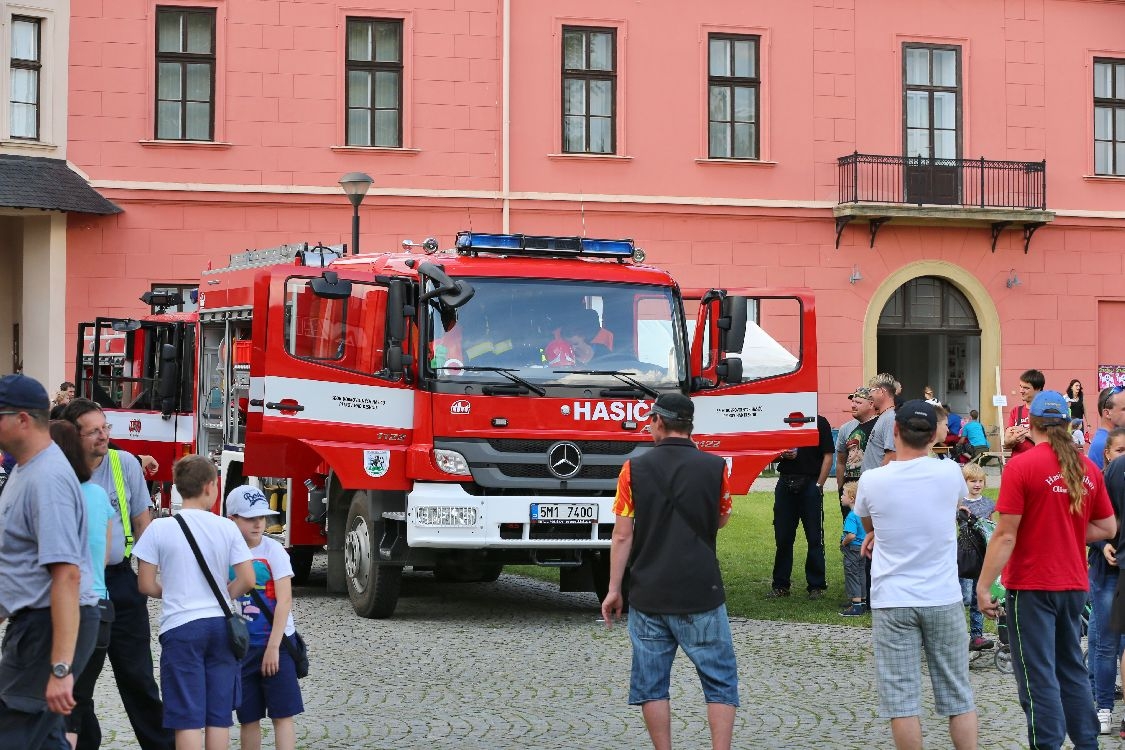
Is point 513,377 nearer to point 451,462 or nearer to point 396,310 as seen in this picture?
point 451,462

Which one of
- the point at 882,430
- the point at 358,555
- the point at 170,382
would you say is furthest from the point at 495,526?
the point at 170,382

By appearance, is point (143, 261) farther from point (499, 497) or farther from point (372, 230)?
point (499, 497)

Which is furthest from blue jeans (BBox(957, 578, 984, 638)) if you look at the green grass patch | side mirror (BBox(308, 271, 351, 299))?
side mirror (BBox(308, 271, 351, 299))

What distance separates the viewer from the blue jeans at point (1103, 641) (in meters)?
8.75

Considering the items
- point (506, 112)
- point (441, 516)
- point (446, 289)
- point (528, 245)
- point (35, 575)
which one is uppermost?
point (506, 112)

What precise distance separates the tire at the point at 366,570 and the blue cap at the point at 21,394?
23.8 ft

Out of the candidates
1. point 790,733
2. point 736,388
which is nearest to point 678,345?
point 736,388

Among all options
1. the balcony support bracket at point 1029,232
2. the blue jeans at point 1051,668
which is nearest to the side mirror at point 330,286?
the blue jeans at point 1051,668

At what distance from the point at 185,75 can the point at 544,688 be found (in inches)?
783

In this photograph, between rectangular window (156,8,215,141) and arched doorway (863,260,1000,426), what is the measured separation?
11.7 m

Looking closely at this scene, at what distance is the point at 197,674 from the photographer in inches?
273

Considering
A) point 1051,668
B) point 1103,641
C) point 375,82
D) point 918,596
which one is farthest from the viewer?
point 375,82

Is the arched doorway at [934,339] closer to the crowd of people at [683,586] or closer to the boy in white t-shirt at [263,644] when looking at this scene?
the crowd of people at [683,586]

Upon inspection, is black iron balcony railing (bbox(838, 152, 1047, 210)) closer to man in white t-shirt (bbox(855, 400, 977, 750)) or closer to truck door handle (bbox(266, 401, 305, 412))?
truck door handle (bbox(266, 401, 305, 412))
